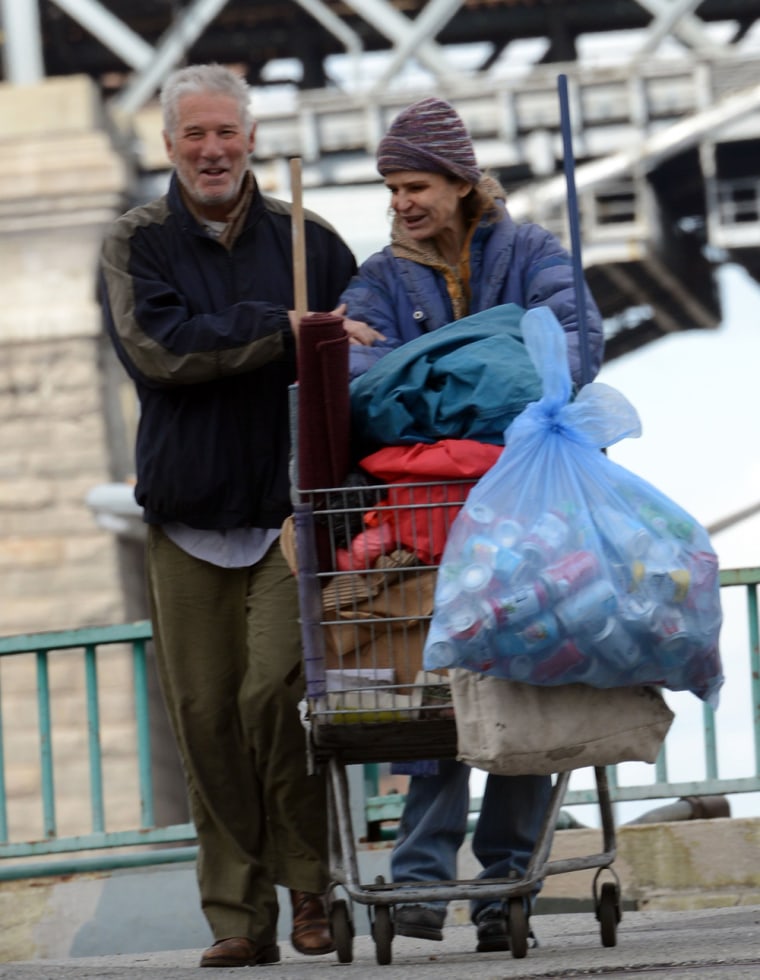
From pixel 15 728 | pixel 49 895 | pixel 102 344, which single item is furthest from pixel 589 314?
pixel 102 344

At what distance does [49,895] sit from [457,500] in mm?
3096

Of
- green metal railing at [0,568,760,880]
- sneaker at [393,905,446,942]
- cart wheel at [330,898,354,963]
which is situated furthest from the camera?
green metal railing at [0,568,760,880]

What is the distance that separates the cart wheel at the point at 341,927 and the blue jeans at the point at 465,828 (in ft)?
0.86

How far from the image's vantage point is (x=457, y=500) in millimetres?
4926

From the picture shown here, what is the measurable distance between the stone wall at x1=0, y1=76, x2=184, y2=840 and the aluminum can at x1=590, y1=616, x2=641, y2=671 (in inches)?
758

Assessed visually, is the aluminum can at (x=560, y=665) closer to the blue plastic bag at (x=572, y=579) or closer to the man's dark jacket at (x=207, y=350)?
the blue plastic bag at (x=572, y=579)

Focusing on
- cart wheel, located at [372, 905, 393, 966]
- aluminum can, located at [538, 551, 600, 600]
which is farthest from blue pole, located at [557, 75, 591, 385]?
cart wheel, located at [372, 905, 393, 966]

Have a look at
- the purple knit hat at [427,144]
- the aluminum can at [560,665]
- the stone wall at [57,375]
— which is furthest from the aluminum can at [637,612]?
the stone wall at [57,375]

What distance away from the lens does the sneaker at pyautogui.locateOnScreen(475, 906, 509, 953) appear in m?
5.42

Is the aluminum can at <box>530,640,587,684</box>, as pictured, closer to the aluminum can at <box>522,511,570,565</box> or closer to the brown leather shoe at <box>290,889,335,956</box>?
the aluminum can at <box>522,511,570,565</box>

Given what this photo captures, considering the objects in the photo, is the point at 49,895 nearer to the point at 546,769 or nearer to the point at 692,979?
the point at 546,769

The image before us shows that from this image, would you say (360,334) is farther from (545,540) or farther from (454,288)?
(545,540)

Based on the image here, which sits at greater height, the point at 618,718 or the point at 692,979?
the point at 618,718

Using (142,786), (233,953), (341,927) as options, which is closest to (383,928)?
(341,927)
